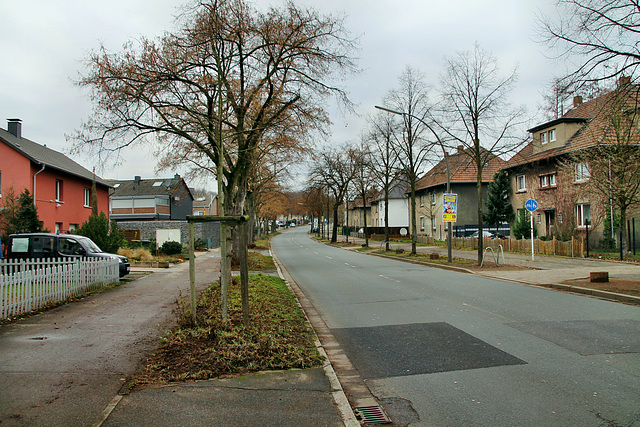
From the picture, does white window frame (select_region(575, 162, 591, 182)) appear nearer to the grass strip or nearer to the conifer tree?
the conifer tree

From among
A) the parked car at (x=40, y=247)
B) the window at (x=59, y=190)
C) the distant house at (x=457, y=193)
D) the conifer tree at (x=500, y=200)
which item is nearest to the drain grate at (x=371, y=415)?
the parked car at (x=40, y=247)

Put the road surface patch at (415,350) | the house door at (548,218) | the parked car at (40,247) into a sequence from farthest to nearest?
the house door at (548,218), the parked car at (40,247), the road surface patch at (415,350)

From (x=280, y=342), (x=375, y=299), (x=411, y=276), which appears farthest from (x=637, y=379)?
(x=411, y=276)

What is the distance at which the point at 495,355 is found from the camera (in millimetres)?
6234

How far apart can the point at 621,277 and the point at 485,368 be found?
36.6 feet

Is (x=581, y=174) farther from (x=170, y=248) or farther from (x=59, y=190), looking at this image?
(x=59, y=190)

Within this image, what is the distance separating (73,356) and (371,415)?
4149 millimetres

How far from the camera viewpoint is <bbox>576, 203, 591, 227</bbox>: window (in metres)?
27.8

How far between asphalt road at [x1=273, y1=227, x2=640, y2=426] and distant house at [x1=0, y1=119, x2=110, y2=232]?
22.2 m

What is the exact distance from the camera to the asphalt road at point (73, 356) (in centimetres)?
427

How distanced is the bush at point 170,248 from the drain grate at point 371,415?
92.9 ft

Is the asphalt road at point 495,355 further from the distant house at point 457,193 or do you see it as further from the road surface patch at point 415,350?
the distant house at point 457,193

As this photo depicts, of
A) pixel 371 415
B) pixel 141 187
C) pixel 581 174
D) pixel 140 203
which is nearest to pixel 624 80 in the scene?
pixel 371 415

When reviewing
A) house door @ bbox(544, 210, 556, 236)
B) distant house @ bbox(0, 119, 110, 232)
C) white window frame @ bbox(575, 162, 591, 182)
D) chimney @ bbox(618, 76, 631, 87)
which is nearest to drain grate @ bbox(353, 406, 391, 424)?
chimney @ bbox(618, 76, 631, 87)
